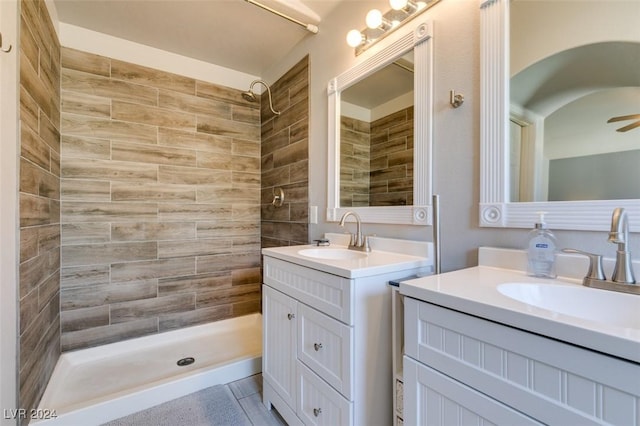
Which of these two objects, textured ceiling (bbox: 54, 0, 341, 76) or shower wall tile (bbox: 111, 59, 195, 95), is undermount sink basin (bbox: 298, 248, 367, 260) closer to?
textured ceiling (bbox: 54, 0, 341, 76)

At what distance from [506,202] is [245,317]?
2328 mm

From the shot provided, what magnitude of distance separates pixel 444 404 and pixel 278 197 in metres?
1.88

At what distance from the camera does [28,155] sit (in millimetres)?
1269

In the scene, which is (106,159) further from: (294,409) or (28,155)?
(294,409)

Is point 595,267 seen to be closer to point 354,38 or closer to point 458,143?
point 458,143

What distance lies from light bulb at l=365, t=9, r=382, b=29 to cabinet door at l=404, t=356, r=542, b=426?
149 centimetres

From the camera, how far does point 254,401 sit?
5.24 ft

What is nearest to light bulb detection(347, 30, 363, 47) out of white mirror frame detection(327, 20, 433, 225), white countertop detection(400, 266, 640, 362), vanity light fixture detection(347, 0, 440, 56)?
vanity light fixture detection(347, 0, 440, 56)

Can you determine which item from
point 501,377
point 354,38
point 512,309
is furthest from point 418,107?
point 501,377

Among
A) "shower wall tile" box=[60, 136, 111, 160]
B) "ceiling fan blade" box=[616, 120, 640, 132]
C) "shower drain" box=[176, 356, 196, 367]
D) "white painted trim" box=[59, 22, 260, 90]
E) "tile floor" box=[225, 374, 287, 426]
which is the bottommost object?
"tile floor" box=[225, 374, 287, 426]

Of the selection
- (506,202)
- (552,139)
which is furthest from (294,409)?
(552,139)

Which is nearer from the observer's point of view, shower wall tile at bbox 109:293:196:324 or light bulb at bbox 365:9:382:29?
light bulb at bbox 365:9:382:29

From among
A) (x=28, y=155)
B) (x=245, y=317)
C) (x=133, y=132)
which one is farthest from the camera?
(x=245, y=317)

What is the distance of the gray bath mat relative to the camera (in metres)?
1.42
